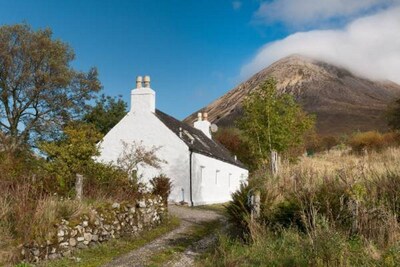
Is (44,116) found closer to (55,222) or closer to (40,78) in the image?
(40,78)

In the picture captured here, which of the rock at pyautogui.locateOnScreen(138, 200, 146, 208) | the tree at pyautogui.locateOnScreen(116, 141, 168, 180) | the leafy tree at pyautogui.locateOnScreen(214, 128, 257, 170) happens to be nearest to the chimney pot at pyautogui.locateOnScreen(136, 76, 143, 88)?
the tree at pyautogui.locateOnScreen(116, 141, 168, 180)

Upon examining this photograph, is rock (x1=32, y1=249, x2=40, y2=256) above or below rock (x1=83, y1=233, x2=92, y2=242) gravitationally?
below

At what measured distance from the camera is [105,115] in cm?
4006

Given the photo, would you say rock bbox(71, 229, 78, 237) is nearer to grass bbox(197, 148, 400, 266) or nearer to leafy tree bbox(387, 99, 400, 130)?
grass bbox(197, 148, 400, 266)

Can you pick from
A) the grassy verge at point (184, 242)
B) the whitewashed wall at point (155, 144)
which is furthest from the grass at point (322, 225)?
the whitewashed wall at point (155, 144)

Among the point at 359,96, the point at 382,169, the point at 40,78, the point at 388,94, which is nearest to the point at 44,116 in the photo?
the point at 40,78

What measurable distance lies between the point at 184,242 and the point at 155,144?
1389cm

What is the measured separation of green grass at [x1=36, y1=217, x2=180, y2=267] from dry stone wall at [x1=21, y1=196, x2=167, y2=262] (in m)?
0.20

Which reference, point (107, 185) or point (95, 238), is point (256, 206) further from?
point (107, 185)

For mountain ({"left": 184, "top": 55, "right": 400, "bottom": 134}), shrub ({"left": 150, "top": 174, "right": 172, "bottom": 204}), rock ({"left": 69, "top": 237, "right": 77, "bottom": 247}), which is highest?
mountain ({"left": 184, "top": 55, "right": 400, "bottom": 134})

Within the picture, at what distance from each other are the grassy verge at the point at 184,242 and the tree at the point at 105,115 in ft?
82.5

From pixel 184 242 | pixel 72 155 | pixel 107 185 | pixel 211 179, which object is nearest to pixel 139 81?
pixel 211 179

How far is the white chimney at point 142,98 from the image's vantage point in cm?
2573

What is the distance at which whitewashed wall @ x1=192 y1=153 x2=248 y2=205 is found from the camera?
2505 cm
